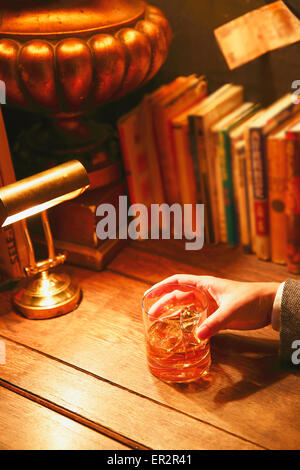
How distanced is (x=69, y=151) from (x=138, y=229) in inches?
10.9

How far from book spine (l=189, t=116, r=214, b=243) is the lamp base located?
1.26 ft

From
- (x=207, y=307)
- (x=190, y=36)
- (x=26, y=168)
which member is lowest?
(x=207, y=307)

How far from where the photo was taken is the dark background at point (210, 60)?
4.57 ft

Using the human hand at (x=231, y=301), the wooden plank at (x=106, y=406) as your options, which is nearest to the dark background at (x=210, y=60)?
the human hand at (x=231, y=301)

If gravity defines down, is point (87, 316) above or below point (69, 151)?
below

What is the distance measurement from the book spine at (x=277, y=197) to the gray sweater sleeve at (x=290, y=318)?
33 cm

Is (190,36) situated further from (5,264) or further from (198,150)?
(5,264)

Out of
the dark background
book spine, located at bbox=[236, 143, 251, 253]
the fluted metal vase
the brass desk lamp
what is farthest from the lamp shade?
the dark background

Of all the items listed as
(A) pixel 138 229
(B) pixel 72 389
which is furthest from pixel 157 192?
(B) pixel 72 389

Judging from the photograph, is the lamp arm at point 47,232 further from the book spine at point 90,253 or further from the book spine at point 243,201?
the book spine at point 243,201

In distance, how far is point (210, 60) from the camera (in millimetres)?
1512

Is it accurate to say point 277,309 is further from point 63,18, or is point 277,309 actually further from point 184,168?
point 63,18

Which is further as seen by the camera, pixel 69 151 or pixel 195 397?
pixel 69 151

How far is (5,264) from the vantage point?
134 cm
